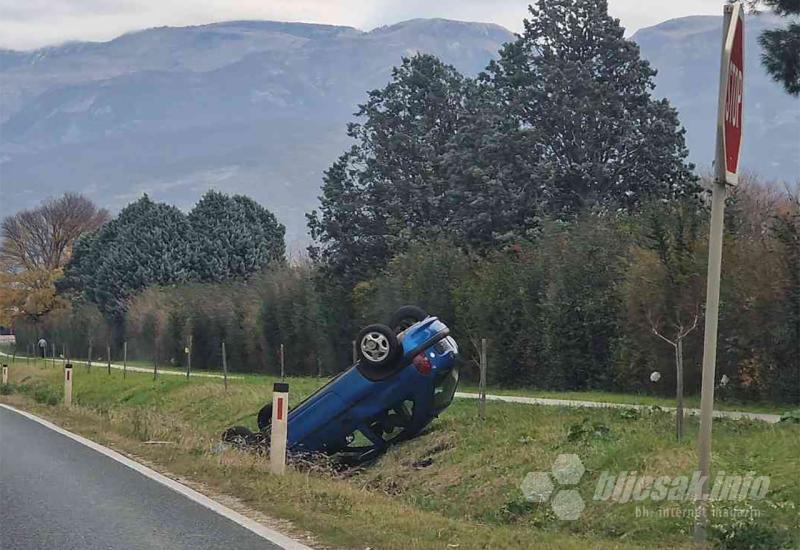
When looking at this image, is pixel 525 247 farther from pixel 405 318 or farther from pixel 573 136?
pixel 405 318

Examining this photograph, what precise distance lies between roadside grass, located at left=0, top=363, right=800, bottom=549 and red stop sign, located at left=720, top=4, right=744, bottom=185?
3598 millimetres

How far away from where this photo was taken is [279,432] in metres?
12.6

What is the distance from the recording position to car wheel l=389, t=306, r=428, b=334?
19.0 meters

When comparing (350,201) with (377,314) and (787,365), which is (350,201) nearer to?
(377,314)

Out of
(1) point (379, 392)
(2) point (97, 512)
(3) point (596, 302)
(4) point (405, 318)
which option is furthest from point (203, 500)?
(3) point (596, 302)

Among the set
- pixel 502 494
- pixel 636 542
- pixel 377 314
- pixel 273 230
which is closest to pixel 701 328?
pixel 502 494

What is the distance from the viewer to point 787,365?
20188mm

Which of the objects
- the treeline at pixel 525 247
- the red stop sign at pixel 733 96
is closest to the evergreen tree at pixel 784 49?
the treeline at pixel 525 247

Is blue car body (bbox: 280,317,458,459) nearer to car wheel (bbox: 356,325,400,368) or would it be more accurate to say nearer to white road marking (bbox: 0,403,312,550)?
car wheel (bbox: 356,325,400,368)

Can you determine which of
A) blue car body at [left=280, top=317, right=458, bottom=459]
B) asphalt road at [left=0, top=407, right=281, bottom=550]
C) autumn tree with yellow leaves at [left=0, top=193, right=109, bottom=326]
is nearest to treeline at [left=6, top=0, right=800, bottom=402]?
blue car body at [left=280, top=317, right=458, bottom=459]

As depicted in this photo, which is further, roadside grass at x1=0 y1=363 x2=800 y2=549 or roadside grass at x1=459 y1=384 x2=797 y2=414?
roadside grass at x1=459 y1=384 x2=797 y2=414

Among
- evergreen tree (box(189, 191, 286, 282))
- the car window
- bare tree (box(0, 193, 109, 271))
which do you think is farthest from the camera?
bare tree (box(0, 193, 109, 271))

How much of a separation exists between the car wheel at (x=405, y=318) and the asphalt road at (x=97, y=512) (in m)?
5.96

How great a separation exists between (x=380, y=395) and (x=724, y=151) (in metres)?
11.0
